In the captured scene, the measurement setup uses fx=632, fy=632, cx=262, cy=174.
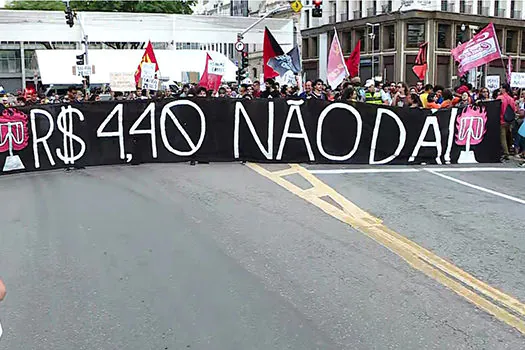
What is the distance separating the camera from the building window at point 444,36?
2323 inches

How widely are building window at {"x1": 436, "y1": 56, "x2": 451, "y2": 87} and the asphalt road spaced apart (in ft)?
168

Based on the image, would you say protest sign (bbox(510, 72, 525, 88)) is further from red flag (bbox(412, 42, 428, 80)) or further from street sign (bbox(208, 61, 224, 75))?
street sign (bbox(208, 61, 224, 75))

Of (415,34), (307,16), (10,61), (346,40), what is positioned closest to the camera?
(415,34)

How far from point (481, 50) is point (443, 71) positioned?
45160 mm

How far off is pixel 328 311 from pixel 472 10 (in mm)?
60982

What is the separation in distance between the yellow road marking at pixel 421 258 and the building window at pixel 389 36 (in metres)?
51.8

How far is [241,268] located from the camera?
6.17 m

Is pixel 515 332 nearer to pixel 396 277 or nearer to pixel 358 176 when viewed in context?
pixel 396 277

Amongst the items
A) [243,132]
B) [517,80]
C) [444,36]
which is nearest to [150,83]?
[243,132]

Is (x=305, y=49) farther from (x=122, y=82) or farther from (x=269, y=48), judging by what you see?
(x=269, y=48)

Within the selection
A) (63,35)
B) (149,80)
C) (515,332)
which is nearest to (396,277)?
(515,332)

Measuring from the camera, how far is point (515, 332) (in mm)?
4656

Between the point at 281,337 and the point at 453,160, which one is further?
the point at 453,160

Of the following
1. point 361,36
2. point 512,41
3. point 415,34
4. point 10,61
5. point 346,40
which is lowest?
point 10,61
